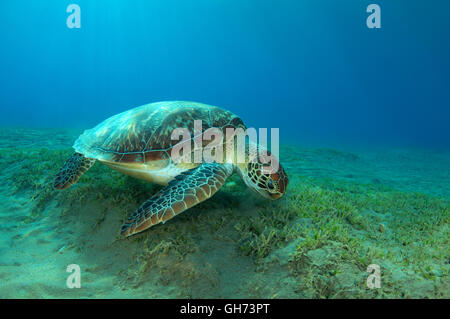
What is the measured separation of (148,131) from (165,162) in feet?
2.10

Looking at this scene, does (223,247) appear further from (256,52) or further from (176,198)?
(256,52)

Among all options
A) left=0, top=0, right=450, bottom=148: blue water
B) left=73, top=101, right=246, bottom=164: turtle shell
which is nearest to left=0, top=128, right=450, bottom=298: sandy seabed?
left=73, top=101, right=246, bottom=164: turtle shell

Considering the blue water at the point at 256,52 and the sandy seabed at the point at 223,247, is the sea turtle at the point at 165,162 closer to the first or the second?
the sandy seabed at the point at 223,247

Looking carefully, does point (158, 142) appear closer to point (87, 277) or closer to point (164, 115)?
point (164, 115)

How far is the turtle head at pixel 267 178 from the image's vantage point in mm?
2904

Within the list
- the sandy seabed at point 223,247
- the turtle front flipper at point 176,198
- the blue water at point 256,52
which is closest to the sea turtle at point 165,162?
the turtle front flipper at point 176,198

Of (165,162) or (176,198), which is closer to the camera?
(176,198)

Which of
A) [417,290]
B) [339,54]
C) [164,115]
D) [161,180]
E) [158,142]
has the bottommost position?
[417,290]

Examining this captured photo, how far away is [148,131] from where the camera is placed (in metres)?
3.39

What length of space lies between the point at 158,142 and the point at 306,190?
2.60 metres

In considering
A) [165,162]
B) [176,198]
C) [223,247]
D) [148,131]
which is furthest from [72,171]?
[223,247]

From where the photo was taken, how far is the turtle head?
2904 millimetres
